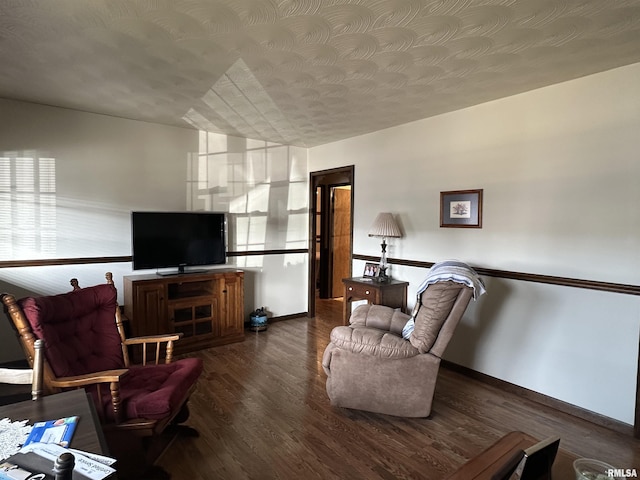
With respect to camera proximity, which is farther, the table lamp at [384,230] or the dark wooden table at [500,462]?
the table lamp at [384,230]

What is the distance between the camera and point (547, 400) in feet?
9.39

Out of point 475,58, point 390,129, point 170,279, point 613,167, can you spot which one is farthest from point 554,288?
point 170,279

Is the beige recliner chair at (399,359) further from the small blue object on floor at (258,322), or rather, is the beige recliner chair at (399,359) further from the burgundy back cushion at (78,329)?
the small blue object on floor at (258,322)

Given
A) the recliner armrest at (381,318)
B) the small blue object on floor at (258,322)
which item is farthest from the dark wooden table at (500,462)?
the small blue object on floor at (258,322)

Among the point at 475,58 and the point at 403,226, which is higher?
the point at 475,58

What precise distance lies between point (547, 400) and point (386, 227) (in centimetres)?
207

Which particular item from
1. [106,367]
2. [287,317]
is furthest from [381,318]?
[287,317]

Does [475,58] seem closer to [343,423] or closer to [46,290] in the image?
[343,423]

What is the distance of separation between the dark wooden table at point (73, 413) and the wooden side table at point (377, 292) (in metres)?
2.71

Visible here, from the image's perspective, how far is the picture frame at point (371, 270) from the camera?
4172mm

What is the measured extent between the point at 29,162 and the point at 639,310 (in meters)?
5.22

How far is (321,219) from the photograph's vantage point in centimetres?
654

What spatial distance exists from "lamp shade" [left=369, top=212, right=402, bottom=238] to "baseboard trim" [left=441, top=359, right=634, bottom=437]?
4.66 feet

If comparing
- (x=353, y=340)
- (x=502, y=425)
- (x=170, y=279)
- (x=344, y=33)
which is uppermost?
(x=344, y=33)
